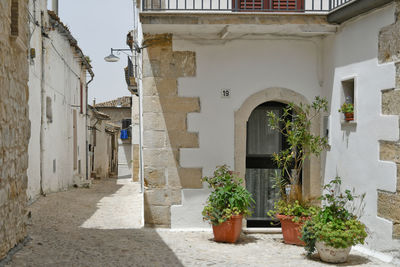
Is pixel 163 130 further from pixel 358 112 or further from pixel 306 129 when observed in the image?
pixel 358 112

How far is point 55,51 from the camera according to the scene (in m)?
14.2

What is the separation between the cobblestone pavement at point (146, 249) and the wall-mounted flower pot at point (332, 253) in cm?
9

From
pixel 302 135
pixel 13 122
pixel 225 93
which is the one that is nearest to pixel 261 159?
pixel 302 135

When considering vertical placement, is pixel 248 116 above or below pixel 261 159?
above

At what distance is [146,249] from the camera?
6230mm

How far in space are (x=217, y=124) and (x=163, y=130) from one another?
0.82m

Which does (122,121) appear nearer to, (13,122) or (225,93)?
(225,93)

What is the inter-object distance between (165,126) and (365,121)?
9.43 feet

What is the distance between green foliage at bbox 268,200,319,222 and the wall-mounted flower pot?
0.87 meters

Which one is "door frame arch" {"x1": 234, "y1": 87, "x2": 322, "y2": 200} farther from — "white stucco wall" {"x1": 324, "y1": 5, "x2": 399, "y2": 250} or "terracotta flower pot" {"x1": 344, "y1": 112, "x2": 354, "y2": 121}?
"terracotta flower pot" {"x1": 344, "y1": 112, "x2": 354, "y2": 121}

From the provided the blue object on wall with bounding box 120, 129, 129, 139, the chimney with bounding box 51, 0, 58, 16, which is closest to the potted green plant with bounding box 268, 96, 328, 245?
the chimney with bounding box 51, 0, 58, 16

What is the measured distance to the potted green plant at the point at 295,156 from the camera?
267 inches

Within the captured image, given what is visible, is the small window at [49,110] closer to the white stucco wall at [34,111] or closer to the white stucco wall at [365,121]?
the white stucco wall at [34,111]

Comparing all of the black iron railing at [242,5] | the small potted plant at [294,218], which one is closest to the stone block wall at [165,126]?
the black iron railing at [242,5]
